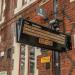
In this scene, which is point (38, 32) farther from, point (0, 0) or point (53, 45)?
point (0, 0)

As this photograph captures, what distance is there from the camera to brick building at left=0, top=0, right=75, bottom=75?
870cm

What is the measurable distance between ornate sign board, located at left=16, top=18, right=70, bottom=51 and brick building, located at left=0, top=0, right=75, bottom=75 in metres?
0.53

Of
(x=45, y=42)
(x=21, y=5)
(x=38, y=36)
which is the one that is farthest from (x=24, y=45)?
(x=38, y=36)

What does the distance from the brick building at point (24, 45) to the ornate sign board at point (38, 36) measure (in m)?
0.53

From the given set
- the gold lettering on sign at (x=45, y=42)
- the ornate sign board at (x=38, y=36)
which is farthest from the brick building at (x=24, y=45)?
the gold lettering on sign at (x=45, y=42)

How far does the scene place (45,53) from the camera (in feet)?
30.9

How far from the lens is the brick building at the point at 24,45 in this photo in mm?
8695

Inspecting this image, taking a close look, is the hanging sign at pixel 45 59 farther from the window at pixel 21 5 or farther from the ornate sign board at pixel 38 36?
the window at pixel 21 5

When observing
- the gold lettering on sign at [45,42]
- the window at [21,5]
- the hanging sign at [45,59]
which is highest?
the window at [21,5]

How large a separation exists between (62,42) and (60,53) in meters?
0.73

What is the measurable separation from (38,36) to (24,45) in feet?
11.4

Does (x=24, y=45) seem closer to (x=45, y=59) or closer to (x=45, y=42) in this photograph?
(x=45, y=59)

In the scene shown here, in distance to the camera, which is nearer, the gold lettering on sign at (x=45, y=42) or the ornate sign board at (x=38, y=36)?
the ornate sign board at (x=38, y=36)

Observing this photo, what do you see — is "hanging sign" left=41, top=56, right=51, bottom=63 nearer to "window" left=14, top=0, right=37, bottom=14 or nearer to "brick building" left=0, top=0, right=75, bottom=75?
"brick building" left=0, top=0, right=75, bottom=75
